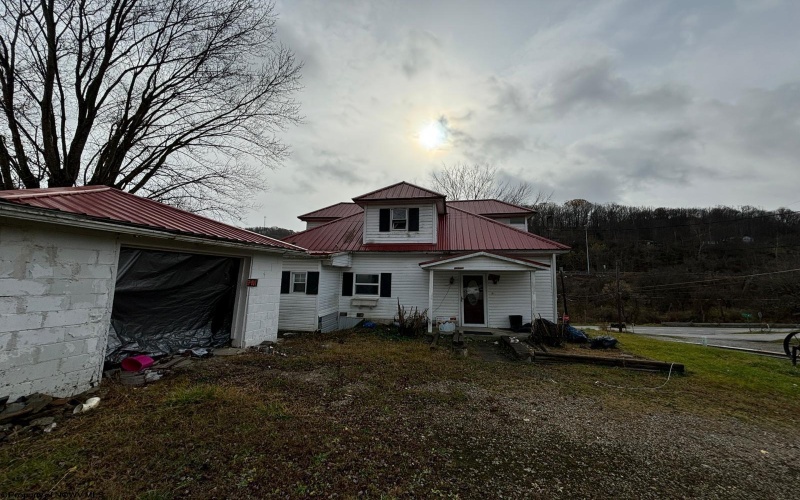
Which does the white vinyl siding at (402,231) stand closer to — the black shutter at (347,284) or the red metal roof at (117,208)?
the black shutter at (347,284)

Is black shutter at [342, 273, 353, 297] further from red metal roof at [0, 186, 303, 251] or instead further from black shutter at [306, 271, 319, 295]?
red metal roof at [0, 186, 303, 251]

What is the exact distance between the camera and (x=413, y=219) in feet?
42.7

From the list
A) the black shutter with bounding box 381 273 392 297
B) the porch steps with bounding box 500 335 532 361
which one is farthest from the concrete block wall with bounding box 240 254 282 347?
the porch steps with bounding box 500 335 532 361

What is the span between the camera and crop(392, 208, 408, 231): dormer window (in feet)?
42.9

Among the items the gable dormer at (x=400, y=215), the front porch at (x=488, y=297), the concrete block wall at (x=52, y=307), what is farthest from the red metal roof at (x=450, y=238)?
the concrete block wall at (x=52, y=307)

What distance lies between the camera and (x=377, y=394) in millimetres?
4926

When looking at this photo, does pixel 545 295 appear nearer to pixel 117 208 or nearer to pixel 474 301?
pixel 474 301

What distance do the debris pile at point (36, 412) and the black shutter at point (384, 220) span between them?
33.1 ft

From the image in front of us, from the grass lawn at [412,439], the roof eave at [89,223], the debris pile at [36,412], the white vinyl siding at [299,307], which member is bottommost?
the grass lawn at [412,439]

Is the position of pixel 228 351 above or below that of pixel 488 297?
below

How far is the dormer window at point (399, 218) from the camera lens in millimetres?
13062

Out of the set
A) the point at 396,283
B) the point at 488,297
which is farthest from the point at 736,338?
the point at 396,283

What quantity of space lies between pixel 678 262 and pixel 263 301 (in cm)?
5085

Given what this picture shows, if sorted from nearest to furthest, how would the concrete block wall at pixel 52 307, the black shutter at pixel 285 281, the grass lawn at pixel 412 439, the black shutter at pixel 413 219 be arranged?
the grass lawn at pixel 412 439 < the concrete block wall at pixel 52 307 < the black shutter at pixel 285 281 < the black shutter at pixel 413 219
